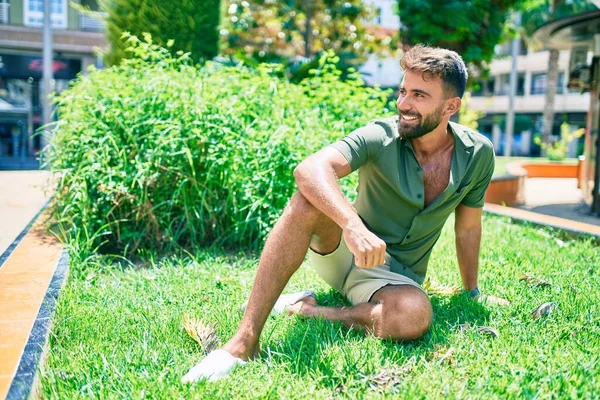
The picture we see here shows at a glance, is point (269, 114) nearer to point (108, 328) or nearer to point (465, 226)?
point (465, 226)

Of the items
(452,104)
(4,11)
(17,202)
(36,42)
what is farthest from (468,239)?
(4,11)

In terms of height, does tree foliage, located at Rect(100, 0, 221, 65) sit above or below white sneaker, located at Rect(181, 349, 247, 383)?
above

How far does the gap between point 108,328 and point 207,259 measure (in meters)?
1.43

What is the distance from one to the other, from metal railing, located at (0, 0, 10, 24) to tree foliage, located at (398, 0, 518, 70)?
14.4m

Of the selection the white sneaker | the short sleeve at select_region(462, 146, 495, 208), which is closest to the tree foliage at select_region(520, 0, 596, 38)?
the short sleeve at select_region(462, 146, 495, 208)

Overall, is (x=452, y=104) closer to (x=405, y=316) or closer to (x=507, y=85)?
(x=405, y=316)

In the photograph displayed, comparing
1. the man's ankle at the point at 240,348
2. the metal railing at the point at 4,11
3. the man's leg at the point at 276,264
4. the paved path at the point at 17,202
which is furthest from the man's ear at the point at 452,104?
the metal railing at the point at 4,11

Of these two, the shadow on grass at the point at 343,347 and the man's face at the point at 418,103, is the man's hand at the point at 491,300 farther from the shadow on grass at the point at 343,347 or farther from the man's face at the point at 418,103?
the man's face at the point at 418,103

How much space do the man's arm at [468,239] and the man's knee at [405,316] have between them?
633 mm

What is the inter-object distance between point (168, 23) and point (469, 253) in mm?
7743

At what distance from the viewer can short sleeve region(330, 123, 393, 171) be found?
A: 2619 millimetres

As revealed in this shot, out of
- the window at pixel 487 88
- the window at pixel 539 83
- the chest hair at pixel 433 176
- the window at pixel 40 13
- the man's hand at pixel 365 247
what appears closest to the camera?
the man's hand at pixel 365 247

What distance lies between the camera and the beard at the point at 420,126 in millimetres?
2721

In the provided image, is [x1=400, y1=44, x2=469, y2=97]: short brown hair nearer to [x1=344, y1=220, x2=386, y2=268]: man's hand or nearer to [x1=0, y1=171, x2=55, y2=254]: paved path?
[x1=344, y1=220, x2=386, y2=268]: man's hand
